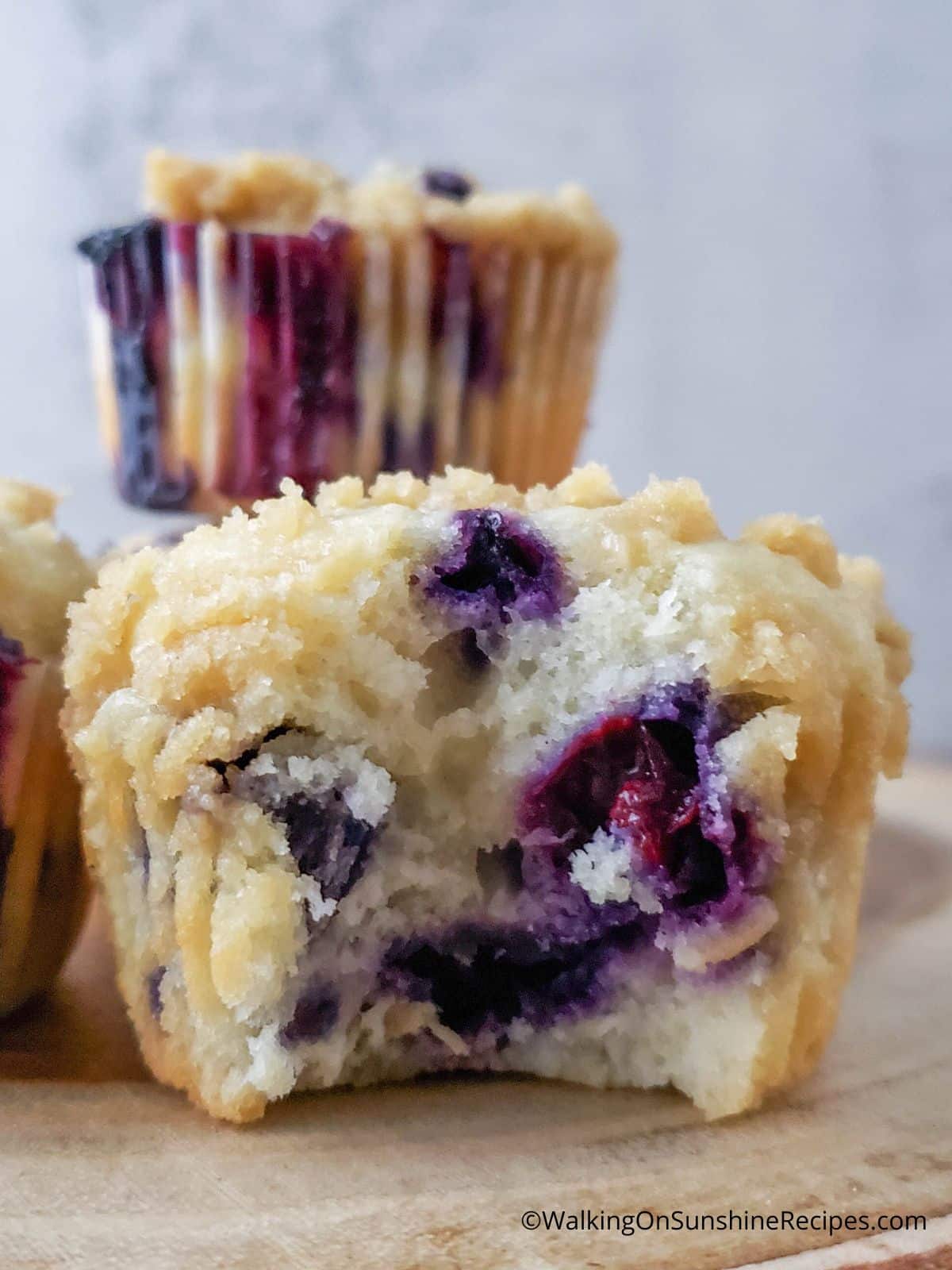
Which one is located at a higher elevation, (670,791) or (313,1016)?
(670,791)

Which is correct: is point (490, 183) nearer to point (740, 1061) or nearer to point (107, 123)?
point (107, 123)

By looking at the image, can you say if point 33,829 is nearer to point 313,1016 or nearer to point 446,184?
point 313,1016

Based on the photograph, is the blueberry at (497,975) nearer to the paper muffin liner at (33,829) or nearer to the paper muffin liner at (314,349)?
the paper muffin liner at (33,829)

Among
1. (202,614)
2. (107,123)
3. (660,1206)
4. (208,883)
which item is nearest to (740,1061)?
(660,1206)

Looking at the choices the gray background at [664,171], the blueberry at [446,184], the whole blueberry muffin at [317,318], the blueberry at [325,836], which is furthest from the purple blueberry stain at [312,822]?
the gray background at [664,171]

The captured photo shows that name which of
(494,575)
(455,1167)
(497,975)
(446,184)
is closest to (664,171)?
(446,184)
